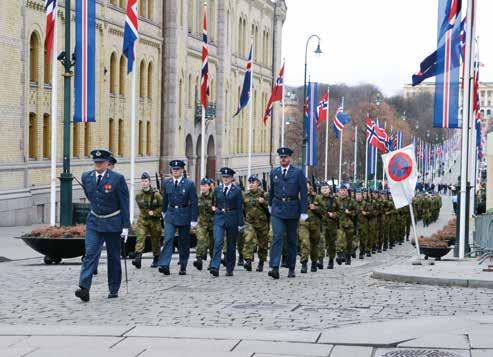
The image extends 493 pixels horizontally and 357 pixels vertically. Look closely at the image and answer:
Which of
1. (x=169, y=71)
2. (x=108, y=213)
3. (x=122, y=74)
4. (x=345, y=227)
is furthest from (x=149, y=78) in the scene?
(x=108, y=213)

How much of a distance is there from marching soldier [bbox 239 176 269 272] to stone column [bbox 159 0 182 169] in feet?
108

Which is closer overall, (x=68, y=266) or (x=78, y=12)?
(x=68, y=266)

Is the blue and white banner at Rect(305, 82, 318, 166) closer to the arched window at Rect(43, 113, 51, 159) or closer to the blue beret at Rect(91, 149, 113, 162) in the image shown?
the arched window at Rect(43, 113, 51, 159)

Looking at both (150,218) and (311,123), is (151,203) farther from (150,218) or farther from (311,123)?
(311,123)

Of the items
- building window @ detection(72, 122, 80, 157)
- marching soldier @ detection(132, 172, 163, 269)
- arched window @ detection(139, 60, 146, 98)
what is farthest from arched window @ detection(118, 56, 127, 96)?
marching soldier @ detection(132, 172, 163, 269)

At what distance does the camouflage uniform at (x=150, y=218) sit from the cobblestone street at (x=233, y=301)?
1.34 meters

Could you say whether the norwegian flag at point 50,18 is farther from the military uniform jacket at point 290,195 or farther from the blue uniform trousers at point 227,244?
the military uniform jacket at point 290,195

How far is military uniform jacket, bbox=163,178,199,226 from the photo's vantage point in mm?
16312

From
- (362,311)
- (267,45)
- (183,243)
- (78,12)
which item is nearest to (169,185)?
(183,243)

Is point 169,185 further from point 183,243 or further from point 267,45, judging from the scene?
point 267,45

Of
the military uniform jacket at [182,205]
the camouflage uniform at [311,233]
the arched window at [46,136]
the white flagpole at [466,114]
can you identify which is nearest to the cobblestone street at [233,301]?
the military uniform jacket at [182,205]

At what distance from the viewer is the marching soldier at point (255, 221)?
1797 centimetres

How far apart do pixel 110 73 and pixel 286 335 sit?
34.1 metres

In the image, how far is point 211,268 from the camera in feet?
53.7
